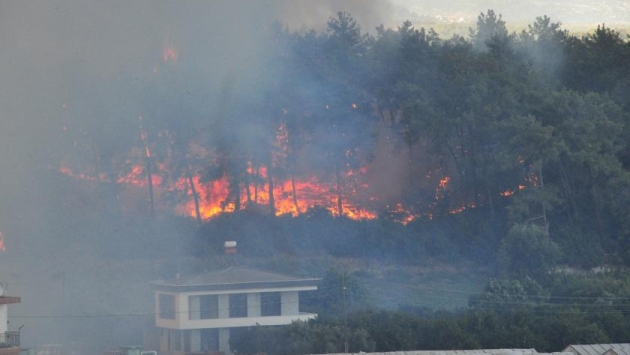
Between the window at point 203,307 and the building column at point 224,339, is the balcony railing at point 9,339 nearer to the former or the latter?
the window at point 203,307

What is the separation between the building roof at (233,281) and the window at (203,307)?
50 cm

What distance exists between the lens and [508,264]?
226 ft

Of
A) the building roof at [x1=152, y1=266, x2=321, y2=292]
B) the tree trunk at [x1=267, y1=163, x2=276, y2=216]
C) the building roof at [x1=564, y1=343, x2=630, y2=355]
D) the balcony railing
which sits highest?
the tree trunk at [x1=267, y1=163, x2=276, y2=216]

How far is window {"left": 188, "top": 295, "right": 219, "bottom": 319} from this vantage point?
63.9 metres

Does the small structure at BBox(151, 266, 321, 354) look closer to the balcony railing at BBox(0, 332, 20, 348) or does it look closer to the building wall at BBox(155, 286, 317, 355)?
the building wall at BBox(155, 286, 317, 355)

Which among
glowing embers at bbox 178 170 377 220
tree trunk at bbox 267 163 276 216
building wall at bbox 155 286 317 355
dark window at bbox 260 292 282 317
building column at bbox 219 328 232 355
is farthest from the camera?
glowing embers at bbox 178 170 377 220

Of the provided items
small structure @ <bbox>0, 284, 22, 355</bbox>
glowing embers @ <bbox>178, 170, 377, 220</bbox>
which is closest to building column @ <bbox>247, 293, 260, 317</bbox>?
glowing embers @ <bbox>178, 170, 377, 220</bbox>

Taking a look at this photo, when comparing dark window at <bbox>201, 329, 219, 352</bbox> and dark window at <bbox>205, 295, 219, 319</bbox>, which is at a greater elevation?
dark window at <bbox>205, 295, 219, 319</bbox>

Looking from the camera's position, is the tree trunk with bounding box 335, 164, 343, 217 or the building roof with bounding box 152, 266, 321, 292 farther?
the tree trunk with bounding box 335, 164, 343, 217

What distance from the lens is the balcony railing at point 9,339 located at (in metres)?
46.6

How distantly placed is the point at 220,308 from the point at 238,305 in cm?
83

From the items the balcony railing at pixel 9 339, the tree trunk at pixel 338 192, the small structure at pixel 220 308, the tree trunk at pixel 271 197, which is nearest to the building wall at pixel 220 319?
the small structure at pixel 220 308

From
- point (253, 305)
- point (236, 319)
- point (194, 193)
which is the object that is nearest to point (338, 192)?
point (194, 193)

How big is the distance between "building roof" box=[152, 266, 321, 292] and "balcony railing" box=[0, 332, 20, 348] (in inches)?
555
